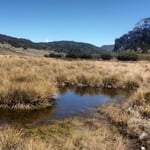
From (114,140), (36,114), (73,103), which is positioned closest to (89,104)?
(73,103)

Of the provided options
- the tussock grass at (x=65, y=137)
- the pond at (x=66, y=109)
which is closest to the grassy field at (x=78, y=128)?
the tussock grass at (x=65, y=137)

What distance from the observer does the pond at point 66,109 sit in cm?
995

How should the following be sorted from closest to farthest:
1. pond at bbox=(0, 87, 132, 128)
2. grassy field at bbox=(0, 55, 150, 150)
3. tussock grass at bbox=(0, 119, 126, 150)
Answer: tussock grass at bbox=(0, 119, 126, 150), grassy field at bbox=(0, 55, 150, 150), pond at bbox=(0, 87, 132, 128)

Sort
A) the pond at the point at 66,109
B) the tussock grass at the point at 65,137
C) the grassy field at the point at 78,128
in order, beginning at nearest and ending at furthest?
1. the tussock grass at the point at 65,137
2. the grassy field at the point at 78,128
3. the pond at the point at 66,109

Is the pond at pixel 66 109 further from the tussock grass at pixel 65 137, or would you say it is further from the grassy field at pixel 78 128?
the tussock grass at pixel 65 137

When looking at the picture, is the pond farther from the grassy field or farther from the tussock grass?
the tussock grass

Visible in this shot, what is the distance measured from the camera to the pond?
9.95 metres

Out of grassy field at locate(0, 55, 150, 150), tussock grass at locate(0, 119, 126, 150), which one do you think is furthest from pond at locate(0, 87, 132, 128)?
tussock grass at locate(0, 119, 126, 150)

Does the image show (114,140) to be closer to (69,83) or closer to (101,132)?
(101,132)

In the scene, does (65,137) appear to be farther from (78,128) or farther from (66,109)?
(66,109)

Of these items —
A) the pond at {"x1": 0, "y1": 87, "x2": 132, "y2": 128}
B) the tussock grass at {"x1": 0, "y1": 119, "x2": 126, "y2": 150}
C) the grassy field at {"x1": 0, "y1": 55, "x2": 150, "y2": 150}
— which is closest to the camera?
the tussock grass at {"x1": 0, "y1": 119, "x2": 126, "y2": 150}

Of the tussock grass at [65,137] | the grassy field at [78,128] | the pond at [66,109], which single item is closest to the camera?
the tussock grass at [65,137]

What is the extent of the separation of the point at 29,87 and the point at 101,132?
4894 mm

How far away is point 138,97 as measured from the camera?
40.3 feet
